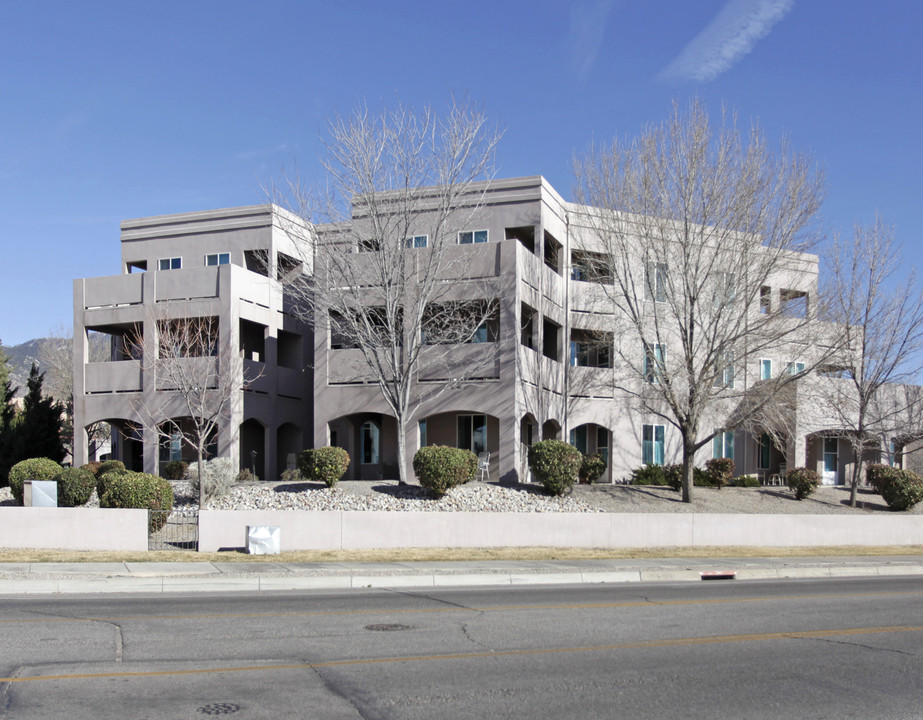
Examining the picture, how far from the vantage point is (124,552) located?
1903cm

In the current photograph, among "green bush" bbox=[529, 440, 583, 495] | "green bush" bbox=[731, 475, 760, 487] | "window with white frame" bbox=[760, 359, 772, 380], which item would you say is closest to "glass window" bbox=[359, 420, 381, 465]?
"green bush" bbox=[529, 440, 583, 495]

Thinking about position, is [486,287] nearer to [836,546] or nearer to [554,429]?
[554,429]

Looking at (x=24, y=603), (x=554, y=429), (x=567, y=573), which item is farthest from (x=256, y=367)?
(x=24, y=603)

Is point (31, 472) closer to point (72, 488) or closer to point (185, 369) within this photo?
point (72, 488)

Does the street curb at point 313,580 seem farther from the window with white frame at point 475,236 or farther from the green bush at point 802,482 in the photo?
the window with white frame at point 475,236

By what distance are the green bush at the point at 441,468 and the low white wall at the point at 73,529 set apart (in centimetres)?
827

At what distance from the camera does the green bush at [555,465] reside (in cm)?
2645

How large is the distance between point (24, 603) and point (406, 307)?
17.5m

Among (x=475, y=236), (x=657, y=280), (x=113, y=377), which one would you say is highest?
(x=475, y=236)

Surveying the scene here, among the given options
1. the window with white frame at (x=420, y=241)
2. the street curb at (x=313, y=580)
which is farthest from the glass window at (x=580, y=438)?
the street curb at (x=313, y=580)

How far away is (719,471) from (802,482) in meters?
2.88

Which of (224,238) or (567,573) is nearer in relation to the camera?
(567,573)

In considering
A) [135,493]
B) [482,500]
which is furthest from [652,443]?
[135,493]

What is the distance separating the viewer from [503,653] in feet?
30.5
